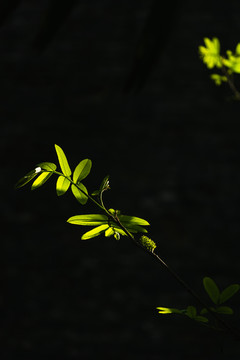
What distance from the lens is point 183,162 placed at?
373cm

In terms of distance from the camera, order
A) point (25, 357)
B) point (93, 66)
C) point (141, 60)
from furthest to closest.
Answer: point (93, 66)
point (25, 357)
point (141, 60)

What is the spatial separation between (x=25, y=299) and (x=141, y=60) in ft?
9.22

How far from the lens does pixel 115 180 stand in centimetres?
370

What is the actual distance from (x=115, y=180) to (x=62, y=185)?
331 centimetres

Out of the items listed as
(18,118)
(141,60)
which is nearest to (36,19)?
(18,118)

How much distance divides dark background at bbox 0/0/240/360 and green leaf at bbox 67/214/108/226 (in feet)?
9.52

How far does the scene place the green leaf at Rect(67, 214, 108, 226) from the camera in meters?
0.38

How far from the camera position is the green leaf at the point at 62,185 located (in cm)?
38

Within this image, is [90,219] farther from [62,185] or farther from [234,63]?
[234,63]

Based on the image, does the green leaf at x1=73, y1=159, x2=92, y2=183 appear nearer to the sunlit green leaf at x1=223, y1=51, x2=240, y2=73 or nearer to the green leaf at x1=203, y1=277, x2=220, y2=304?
the green leaf at x1=203, y1=277, x2=220, y2=304

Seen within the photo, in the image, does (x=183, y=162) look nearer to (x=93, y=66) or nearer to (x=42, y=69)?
(x=93, y=66)

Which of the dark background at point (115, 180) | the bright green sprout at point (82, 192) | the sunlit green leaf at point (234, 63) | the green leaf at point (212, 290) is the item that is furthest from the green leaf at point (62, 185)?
the dark background at point (115, 180)

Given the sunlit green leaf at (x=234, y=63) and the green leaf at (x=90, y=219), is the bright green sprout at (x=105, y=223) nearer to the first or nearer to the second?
the green leaf at (x=90, y=219)

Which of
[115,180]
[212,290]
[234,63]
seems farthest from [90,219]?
[115,180]
